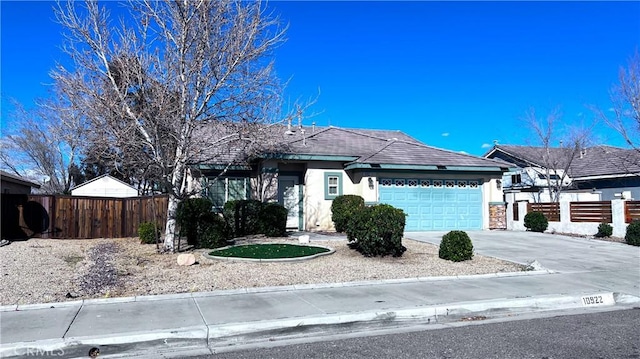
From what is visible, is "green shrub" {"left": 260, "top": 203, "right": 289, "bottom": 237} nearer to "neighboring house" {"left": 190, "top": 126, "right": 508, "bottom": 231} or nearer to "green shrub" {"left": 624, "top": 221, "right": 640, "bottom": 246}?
"neighboring house" {"left": 190, "top": 126, "right": 508, "bottom": 231}

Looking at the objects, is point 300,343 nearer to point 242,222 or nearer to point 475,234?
point 242,222

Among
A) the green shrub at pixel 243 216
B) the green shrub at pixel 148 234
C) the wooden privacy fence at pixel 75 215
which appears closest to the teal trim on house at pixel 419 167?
the green shrub at pixel 243 216

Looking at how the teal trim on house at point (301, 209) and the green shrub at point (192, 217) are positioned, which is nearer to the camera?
the green shrub at point (192, 217)

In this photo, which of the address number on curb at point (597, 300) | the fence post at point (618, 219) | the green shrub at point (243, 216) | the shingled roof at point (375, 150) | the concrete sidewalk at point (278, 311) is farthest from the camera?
the shingled roof at point (375, 150)

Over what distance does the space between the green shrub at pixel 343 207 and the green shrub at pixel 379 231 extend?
5659 millimetres

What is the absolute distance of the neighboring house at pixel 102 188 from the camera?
31906 millimetres

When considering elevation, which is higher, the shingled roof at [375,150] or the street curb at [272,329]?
the shingled roof at [375,150]

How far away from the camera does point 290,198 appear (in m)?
20.1

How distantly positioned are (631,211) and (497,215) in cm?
508

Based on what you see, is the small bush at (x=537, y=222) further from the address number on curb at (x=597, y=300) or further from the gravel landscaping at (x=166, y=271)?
the address number on curb at (x=597, y=300)

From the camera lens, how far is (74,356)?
568 cm

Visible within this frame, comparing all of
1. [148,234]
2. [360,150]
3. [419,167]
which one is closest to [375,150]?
[360,150]

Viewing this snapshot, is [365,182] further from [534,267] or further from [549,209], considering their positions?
[534,267]

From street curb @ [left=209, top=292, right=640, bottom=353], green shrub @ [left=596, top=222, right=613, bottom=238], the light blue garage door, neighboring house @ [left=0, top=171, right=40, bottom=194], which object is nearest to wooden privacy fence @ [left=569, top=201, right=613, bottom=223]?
green shrub @ [left=596, top=222, right=613, bottom=238]
